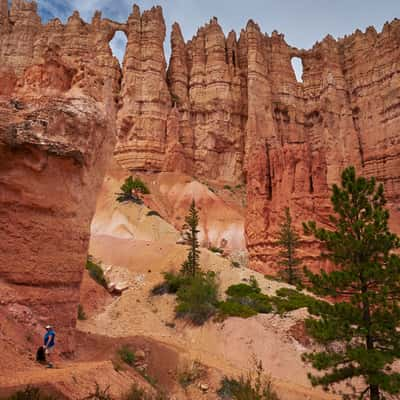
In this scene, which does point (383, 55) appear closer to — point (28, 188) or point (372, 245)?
point (372, 245)

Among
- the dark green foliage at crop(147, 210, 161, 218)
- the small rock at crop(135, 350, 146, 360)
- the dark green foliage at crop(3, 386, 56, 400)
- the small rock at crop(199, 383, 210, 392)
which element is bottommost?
the small rock at crop(199, 383, 210, 392)

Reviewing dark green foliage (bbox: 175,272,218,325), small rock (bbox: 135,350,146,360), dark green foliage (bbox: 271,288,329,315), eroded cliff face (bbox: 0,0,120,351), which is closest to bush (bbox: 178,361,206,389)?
small rock (bbox: 135,350,146,360)

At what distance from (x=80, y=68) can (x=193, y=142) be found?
42.0m

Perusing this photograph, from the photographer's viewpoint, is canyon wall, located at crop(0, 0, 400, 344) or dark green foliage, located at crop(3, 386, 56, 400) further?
canyon wall, located at crop(0, 0, 400, 344)

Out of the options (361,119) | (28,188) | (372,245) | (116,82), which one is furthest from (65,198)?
(361,119)

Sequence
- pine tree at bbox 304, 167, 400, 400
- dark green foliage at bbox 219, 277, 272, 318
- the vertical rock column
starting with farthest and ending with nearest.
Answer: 1. the vertical rock column
2. dark green foliage at bbox 219, 277, 272, 318
3. pine tree at bbox 304, 167, 400, 400

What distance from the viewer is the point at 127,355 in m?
10.8

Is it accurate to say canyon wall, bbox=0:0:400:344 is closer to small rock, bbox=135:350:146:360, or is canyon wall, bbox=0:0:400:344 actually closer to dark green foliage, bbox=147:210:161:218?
dark green foliage, bbox=147:210:161:218

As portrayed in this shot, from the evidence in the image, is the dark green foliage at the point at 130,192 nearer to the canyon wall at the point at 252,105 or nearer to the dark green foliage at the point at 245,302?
the canyon wall at the point at 252,105

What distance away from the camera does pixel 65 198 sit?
28.9 ft

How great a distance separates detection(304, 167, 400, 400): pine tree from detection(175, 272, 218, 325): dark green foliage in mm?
8384

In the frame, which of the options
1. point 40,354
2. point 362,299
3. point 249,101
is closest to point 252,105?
point 249,101

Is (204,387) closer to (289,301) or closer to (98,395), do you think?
(98,395)

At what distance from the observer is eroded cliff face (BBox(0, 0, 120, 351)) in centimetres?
796
